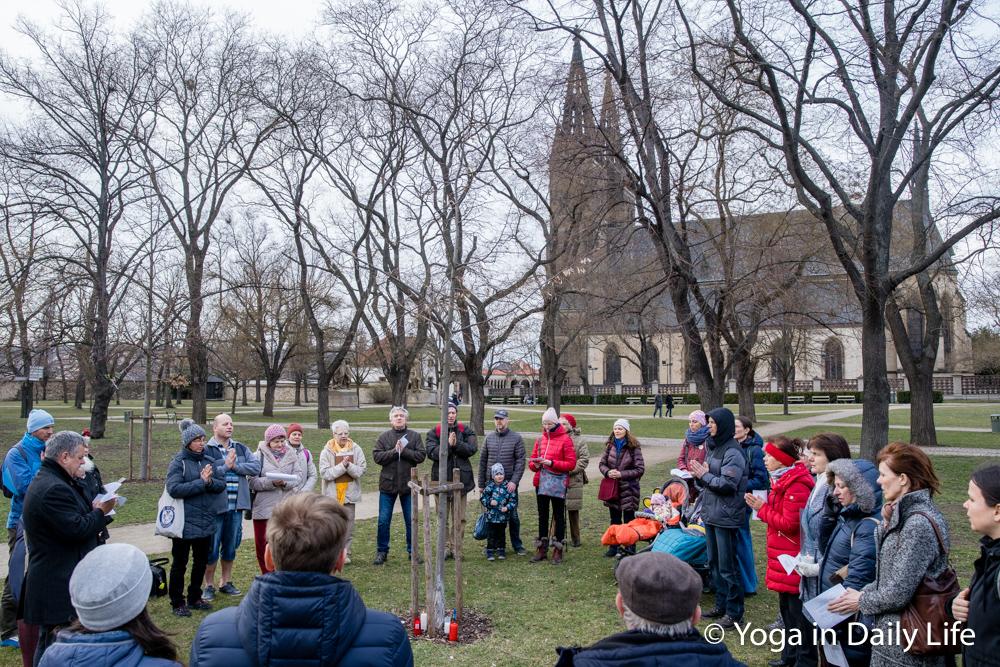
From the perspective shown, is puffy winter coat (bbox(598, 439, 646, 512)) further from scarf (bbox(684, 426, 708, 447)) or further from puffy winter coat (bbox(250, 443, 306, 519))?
puffy winter coat (bbox(250, 443, 306, 519))

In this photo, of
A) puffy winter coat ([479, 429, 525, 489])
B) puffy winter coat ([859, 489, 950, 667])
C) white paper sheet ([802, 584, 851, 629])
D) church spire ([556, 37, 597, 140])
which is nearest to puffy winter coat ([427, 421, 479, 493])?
puffy winter coat ([479, 429, 525, 489])

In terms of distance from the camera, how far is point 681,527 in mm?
7195

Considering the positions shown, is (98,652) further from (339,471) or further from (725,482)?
(339,471)

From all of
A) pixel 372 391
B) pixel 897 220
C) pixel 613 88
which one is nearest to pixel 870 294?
pixel 613 88

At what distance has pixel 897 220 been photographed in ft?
67.8

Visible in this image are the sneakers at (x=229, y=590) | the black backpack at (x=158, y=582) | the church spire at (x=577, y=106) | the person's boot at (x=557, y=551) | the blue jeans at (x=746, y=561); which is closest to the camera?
the black backpack at (x=158, y=582)

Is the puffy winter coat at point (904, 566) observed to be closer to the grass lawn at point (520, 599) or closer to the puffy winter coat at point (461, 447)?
the grass lawn at point (520, 599)

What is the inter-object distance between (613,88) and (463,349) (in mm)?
9500

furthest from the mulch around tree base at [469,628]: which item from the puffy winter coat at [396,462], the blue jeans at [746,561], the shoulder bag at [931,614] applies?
the shoulder bag at [931,614]

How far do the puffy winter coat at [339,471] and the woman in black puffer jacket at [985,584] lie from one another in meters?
6.51

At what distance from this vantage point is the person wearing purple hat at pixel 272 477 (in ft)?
24.7

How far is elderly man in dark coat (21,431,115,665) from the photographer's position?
4.32 metres

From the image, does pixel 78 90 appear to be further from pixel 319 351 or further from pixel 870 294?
pixel 870 294

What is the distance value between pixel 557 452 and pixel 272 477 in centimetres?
325
